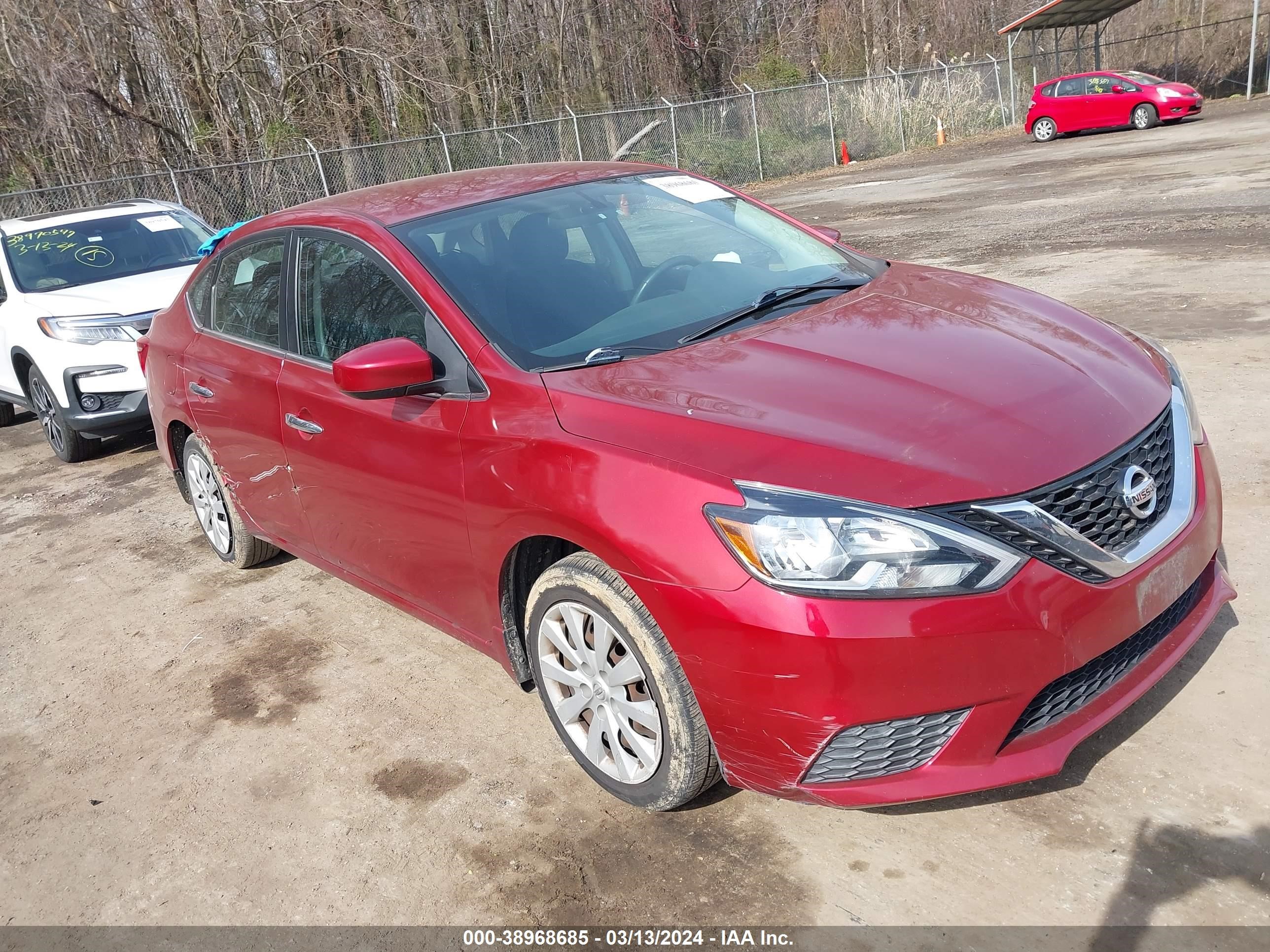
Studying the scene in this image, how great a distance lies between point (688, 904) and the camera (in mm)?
2678

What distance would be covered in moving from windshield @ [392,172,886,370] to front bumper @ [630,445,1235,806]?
1033 mm

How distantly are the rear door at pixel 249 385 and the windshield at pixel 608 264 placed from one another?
872 mm

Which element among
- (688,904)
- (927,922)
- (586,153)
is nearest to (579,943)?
(688,904)

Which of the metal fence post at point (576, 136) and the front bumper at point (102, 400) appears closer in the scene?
the front bumper at point (102, 400)

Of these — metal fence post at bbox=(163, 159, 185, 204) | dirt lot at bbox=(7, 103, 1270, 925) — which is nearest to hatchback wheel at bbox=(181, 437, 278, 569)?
dirt lot at bbox=(7, 103, 1270, 925)

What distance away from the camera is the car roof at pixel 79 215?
343 inches

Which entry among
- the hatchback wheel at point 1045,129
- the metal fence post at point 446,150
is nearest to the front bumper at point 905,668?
the metal fence post at point 446,150

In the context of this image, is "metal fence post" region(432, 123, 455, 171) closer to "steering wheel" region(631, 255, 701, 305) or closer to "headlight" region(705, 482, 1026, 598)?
"steering wheel" region(631, 255, 701, 305)

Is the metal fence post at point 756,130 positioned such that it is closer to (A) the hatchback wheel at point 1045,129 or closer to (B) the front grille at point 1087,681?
(A) the hatchback wheel at point 1045,129

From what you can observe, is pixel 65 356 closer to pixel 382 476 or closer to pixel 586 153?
pixel 382 476

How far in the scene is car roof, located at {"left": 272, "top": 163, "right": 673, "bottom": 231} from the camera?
389cm

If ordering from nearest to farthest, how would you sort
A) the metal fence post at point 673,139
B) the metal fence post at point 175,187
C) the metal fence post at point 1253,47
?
the metal fence post at point 175,187 → the metal fence post at point 673,139 → the metal fence post at point 1253,47

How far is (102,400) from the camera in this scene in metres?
7.50

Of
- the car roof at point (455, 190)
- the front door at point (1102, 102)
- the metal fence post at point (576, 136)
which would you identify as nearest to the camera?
the car roof at point (455, 190)
